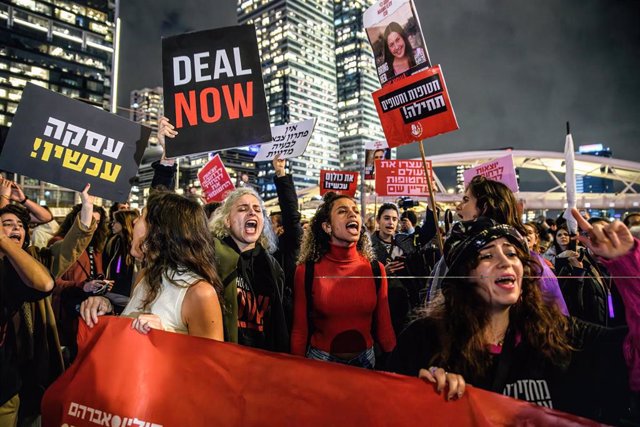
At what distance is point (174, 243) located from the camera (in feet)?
7.36

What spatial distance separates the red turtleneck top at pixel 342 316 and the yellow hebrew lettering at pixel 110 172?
6.34ft

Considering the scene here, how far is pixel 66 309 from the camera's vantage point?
13.8 ft

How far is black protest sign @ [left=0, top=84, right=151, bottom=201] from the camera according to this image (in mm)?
3279

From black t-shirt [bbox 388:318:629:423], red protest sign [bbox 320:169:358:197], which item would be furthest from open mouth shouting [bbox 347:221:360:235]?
red protest sign [bbox 320:169:358:197]

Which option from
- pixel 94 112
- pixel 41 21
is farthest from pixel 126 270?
pixel 41 21

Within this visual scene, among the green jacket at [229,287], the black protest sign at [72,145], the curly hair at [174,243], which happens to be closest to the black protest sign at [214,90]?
the black protest sign at [72,145]

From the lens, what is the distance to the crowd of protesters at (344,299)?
67.1 inches

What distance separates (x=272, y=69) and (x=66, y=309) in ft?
582

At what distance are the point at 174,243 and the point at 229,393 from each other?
920 mm

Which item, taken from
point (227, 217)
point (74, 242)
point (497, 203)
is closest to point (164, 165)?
point (227, 217)

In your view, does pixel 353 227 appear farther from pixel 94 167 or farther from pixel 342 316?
pixel 94 167

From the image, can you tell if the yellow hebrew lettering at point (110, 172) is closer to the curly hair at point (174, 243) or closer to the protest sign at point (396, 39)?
the curly hair at point (174, 243)

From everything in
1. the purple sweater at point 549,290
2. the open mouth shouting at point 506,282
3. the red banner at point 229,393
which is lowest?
the red banner at point 229,393

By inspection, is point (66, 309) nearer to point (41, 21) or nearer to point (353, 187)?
point (353, 187)
